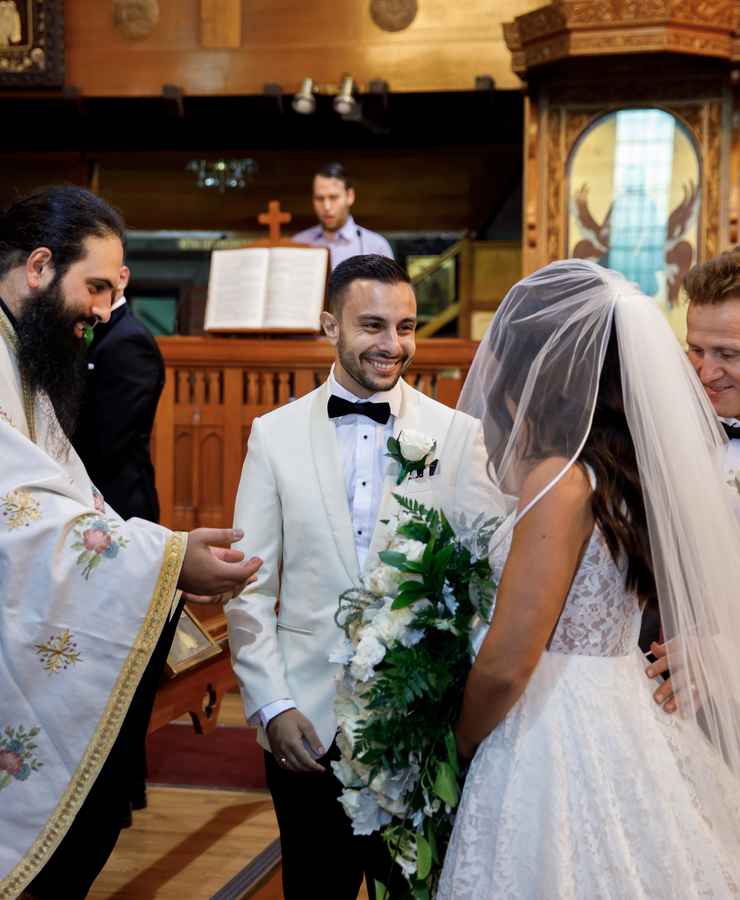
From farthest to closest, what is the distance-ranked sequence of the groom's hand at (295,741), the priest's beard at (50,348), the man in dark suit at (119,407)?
1. the man in dark suit at (119,407)
2. the priest's beard at (50,348)
3. the groom's hand at (295,741)

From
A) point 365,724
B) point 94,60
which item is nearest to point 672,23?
point 94,60

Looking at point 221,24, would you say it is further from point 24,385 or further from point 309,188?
point 24,385

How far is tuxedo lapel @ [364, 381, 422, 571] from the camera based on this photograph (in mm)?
2503

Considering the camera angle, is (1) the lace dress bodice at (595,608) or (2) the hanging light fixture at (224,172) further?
(2) the hanging light fixture at (224,172)

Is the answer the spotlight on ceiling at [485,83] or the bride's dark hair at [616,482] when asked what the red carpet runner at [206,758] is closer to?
the bride's dark hair at [616,482]

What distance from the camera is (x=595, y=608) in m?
2.06

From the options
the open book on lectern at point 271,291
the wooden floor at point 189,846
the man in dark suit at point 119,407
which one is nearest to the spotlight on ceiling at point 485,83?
the open book on lectern at point 271,291

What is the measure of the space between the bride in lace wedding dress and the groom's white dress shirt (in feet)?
1.90

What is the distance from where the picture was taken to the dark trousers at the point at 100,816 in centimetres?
238

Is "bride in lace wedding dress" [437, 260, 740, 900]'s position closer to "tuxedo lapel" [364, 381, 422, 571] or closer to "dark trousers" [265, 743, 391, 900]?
"tuxedo lapel" [364, 381, 422, 571]

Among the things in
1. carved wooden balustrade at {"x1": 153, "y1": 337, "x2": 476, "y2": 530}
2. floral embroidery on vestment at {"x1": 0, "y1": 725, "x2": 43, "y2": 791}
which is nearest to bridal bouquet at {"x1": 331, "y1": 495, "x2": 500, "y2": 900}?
floral embroidery on vestment at {"x1": 0, "y1": 725, "x2": 43, "y2": 791}

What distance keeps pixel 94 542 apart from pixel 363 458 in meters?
0.66

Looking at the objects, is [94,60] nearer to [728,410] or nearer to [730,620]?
[728,410]

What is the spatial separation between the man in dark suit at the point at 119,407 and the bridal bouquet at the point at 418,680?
80.7 inches
